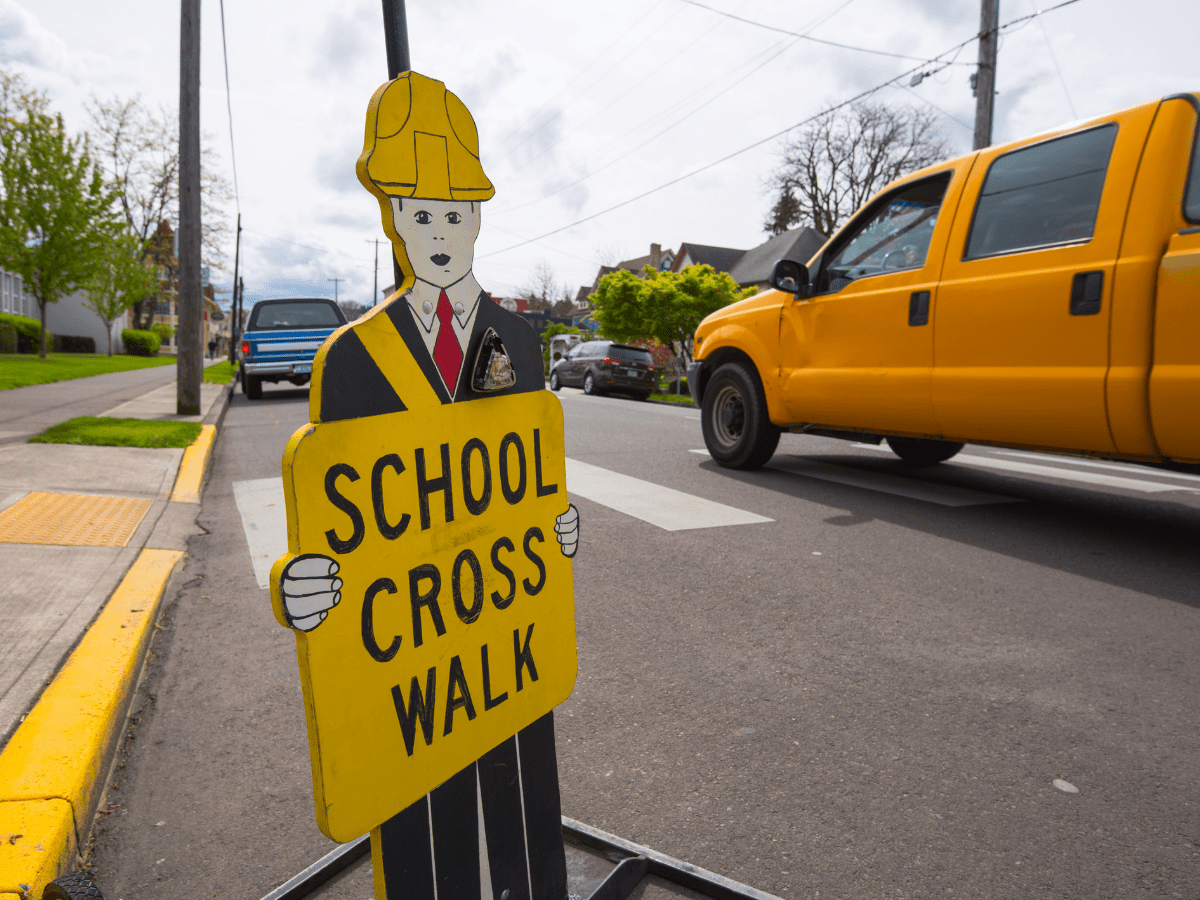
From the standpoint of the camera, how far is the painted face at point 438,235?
1.38 meters

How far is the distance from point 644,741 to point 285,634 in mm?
1662

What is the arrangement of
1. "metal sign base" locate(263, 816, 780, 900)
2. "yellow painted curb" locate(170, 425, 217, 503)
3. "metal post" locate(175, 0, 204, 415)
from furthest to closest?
1. "metal post" locate(175, 0, 204, 415)
2. "yellow painted curb" locate(170, 425, 217, 503)
3. "metal sign base" locate(263, 816, 780, 900)

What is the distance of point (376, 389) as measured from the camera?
4.33 ft

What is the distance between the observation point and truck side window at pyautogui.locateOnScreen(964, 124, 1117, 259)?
13.9 ft

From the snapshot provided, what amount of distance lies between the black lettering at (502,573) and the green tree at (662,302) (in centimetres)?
3217

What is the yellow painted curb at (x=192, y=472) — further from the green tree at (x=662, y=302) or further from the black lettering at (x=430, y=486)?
the green tree at (x=662, y=302)

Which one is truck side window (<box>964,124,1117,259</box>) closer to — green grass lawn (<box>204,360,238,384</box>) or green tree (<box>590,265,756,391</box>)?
green grass lawn (<box>204,360,238,384</box>)

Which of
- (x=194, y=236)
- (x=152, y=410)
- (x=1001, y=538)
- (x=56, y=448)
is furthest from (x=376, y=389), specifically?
(x=152, y=410)

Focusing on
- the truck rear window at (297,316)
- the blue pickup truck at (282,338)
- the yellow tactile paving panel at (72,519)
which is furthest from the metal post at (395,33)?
the truck rear window at (297,316)

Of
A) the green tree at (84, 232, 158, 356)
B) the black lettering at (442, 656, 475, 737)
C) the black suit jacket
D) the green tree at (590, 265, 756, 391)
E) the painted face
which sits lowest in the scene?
the black lettering at (442, 656, 475, 737)

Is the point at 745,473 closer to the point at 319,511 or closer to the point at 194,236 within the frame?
the point at 319,511

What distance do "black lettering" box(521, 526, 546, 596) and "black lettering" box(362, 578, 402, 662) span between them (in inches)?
14.6

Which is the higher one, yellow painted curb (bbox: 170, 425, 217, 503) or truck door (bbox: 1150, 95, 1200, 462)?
truck door (bbox: 1150, 95, 1200, 462)

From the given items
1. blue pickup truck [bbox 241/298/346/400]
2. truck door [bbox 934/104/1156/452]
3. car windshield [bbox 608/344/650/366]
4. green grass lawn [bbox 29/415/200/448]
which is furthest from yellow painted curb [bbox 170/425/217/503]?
car windshield [bbox 608/344/650/366]
